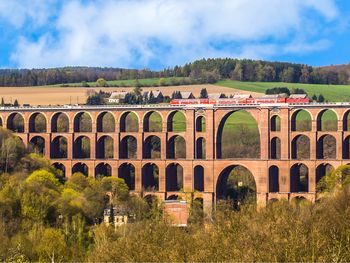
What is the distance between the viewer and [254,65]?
17888cm

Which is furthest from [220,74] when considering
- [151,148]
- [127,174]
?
[127,174]

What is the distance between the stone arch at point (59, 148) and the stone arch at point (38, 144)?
5.08ft

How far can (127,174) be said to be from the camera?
109 metres

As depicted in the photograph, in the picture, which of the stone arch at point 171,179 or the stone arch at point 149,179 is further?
the stone arch at point 149,179

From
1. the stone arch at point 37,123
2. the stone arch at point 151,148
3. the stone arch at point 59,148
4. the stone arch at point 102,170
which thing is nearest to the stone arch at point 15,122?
the stone arch at point 37,123

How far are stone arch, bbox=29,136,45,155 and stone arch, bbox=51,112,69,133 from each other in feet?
6.43

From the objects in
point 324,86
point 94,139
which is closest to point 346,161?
point 94,139

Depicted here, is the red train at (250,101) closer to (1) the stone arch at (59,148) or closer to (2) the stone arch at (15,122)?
(1) the stone arch at (59,148)

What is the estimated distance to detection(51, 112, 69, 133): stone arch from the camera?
370 ft

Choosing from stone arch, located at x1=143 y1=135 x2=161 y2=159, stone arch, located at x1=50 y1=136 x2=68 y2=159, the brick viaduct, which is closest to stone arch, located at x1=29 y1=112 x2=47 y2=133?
the brick viaduct

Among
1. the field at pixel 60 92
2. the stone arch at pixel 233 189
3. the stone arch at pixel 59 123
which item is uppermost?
the field at pixel 60 92

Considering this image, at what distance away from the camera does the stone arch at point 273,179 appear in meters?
102

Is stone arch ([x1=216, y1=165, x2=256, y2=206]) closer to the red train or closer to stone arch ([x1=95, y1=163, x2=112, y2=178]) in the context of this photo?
the red train

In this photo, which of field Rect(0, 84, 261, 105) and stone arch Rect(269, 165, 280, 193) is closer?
stone arch Rect(269, 165, 280, 193)
